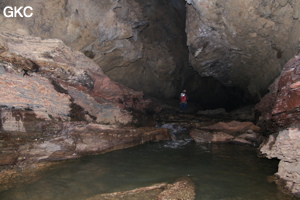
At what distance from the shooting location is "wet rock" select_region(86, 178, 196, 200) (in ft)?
13.1

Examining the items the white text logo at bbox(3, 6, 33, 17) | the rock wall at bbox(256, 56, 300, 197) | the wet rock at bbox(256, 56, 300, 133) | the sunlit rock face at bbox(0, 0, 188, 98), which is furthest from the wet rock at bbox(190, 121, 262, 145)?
the white text logo at bbox(3, 6, 33, 17)

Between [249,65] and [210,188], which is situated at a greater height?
[249,65]

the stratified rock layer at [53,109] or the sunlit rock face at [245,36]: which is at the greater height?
the sunlit rock face at [245,36]

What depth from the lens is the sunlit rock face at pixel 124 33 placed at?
29.5 ft

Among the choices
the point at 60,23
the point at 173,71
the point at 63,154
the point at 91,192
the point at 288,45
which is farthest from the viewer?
the point at 173,71

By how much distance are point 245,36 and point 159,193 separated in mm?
8065

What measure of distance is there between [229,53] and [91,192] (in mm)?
10421

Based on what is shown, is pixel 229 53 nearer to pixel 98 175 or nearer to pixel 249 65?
pixel 249 65

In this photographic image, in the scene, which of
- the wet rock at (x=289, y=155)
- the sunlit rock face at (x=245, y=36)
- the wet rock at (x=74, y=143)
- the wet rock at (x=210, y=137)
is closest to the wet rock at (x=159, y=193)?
the wet rock at (x=289, y=155)

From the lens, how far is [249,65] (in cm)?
1201

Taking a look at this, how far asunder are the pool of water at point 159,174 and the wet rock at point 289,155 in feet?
1.12

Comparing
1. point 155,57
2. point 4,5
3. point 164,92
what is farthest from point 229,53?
point 4,5

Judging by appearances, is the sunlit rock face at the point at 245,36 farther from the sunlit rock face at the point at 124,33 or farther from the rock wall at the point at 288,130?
the sunlit rock face at the point at 124,33

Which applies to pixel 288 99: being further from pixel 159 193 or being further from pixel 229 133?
pixel 229 133
